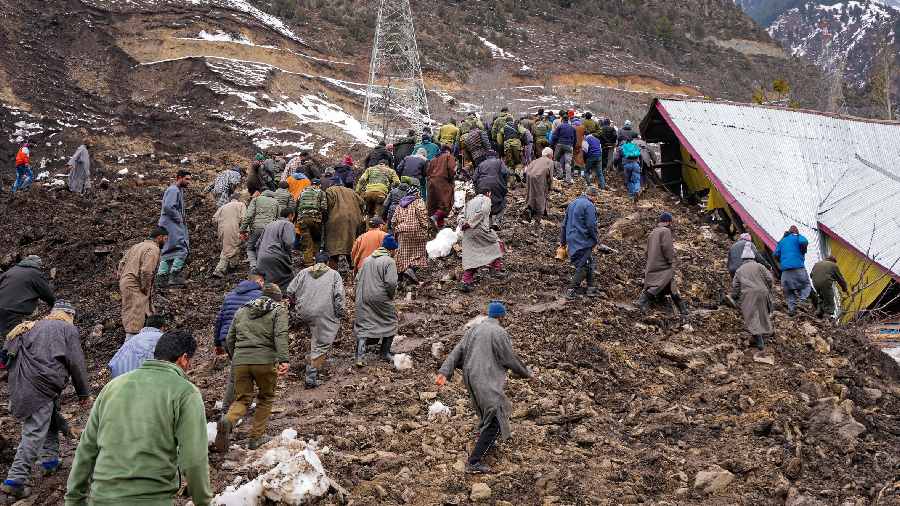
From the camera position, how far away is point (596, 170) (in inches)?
644

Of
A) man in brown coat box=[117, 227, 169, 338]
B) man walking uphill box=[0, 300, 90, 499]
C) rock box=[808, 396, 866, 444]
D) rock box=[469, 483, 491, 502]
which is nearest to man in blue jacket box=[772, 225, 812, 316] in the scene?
rock box=[808, 396, 866, 444]

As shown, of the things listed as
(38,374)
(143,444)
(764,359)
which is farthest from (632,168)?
(143,444)

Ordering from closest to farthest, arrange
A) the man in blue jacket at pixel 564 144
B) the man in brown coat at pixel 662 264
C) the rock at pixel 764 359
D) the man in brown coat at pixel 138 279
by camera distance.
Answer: the man in brown coat at pixel 138 279
the rock at pixel 764 359
the man in brown coat at pixel 662 264
the man in blue jacket at pixel 564 144

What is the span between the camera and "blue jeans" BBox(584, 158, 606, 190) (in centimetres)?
1605

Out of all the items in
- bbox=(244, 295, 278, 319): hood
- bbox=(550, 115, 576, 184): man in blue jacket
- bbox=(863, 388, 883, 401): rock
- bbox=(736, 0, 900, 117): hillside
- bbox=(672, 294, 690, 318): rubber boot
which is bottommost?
bbox=(863, 388, 883, 401): rock

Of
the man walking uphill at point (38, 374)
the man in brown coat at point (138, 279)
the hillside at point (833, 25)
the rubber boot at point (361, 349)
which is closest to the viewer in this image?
the man walking uphill at point (38, 374)

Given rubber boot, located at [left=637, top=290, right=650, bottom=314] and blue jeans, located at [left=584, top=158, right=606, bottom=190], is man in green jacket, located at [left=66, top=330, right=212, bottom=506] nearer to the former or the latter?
rubber boot, located at [left=637, top=290, right=650, bottom=314]

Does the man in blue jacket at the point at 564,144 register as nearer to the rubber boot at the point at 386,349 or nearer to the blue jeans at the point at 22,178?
the rubber boot at the point at 386,349

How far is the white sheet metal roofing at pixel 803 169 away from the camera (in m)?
14.1

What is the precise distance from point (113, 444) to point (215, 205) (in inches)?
499

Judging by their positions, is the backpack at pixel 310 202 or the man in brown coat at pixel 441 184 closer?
the backpack at pixel 310 202

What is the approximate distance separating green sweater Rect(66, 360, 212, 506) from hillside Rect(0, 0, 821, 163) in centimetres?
2000

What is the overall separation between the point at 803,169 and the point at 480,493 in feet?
41.7

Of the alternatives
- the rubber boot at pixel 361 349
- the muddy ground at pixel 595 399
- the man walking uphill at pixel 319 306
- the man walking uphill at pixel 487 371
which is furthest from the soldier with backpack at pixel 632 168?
the man walking uphill at pixel 487 371
